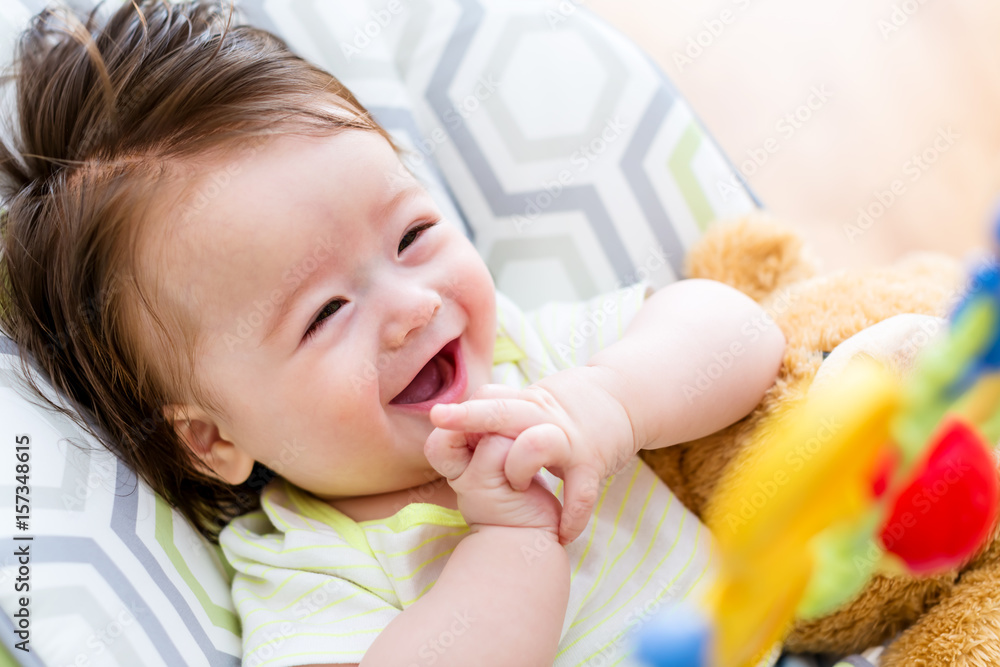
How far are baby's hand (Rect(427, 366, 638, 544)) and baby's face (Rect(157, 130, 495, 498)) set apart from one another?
99 mm

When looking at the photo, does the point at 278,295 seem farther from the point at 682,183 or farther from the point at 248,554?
the point at 682,183

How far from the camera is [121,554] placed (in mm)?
735

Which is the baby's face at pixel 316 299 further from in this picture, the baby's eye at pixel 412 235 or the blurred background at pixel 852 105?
the blurred background at pixel 852 105

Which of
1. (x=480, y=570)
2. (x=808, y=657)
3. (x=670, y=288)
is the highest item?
(x=670, y=288)

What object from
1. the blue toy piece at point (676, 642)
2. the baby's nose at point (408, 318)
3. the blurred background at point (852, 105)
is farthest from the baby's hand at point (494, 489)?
the blurred background at point (852, 105)

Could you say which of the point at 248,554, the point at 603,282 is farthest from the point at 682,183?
the point at 248,554

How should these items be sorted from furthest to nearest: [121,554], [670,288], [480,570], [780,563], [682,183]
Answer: [682,183] < [670,288] < [121,554] < [480,570] < [780,563]

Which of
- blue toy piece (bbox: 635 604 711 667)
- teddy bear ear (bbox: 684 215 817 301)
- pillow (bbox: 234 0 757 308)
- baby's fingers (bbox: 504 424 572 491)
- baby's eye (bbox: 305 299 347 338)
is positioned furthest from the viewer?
pillow (bbox: 234 0 757 308)

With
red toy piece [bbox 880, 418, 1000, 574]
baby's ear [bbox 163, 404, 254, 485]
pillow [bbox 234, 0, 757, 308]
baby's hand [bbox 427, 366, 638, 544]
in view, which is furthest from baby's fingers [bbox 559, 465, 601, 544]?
pillow [bbox 234, 0, 757, 308]

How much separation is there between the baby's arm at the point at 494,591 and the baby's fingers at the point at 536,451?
2 cm

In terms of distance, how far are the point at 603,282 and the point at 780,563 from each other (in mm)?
762

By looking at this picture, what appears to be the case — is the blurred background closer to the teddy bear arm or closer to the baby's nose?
the teddy bear arm

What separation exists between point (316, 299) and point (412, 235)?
5.0 inches

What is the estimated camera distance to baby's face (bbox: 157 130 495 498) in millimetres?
681
